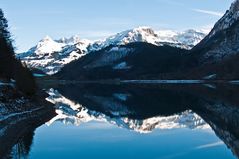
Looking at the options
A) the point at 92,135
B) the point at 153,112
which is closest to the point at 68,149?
the point at 92,135

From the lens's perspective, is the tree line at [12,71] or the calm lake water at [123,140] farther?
the tree line at [12,71]

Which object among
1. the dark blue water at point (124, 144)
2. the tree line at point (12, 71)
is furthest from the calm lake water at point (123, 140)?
the tree line at point (12, 71)

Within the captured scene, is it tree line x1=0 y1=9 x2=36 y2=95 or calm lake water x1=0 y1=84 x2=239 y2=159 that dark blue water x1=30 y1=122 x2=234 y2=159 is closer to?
calm lake water x1=0 y1=84 x2=239 y2=159

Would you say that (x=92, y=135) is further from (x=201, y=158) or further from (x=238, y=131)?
(x=201, y=158)

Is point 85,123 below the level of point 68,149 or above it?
below

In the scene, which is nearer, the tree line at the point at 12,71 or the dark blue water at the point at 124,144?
the dark blue water at the point at 124,144

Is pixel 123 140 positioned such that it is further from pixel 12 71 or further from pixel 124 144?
pixel 12 71

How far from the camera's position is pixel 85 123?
71250 mm

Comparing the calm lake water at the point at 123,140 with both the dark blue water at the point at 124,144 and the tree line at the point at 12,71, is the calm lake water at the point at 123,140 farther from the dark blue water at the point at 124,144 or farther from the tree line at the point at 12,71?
Result: the tree line at the point at 12,71

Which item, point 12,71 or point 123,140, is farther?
point 12,71

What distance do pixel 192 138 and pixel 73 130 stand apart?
1641cm

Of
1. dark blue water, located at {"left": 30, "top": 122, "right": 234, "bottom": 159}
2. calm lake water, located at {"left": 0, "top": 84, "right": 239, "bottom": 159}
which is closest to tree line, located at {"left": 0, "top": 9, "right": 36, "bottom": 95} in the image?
calm lake water, located at {"left": 0, "top": 84, "right": 239, "bottom": 159}

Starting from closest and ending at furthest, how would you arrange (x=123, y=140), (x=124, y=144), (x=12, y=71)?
1. (x=124, y=144)
2. (x=123, y=140)
3. (x=12, y=71)

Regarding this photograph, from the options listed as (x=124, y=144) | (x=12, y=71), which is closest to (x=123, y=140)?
(x=124, y=144)
